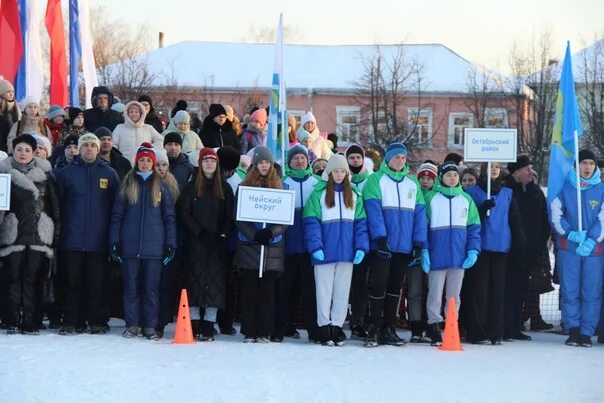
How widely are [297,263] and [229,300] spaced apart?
0.90 meters

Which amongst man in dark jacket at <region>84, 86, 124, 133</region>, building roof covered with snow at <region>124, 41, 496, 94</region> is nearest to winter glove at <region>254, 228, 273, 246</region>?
man in dark jacket at <region>84, 86, 124, 133</region>

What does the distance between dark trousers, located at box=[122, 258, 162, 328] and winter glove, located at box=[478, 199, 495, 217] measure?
362 centimetres

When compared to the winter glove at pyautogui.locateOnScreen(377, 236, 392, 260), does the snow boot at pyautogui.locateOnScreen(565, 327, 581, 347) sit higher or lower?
lower

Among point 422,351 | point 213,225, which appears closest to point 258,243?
point 213,225

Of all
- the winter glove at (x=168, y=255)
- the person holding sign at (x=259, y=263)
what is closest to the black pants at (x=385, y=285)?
the person holding sign at (x=259, y=263)

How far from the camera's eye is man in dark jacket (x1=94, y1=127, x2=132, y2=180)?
45.6 ft

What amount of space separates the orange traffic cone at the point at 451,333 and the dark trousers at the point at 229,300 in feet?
7.96

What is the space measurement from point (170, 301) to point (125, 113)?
2.94m

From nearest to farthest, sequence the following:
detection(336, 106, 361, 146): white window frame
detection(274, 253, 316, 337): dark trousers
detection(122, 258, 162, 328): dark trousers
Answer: detection(122, 258, 162, 328): dark trousers
detection(274, 253, 316, 337): dark trousers
detection(336, 106, 361, 146): white window frame

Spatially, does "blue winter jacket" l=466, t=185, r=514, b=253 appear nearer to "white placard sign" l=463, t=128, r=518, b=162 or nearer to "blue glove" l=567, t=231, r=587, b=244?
"white placard sign" l=463, t=128, r=518, b=162

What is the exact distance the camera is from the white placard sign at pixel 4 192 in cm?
1245

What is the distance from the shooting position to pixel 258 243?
12766 mm

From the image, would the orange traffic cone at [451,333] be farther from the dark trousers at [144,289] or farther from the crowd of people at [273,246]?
the dark trousers at [144,289]

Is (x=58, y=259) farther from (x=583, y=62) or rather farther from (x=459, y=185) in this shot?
(x=583, y=62)
